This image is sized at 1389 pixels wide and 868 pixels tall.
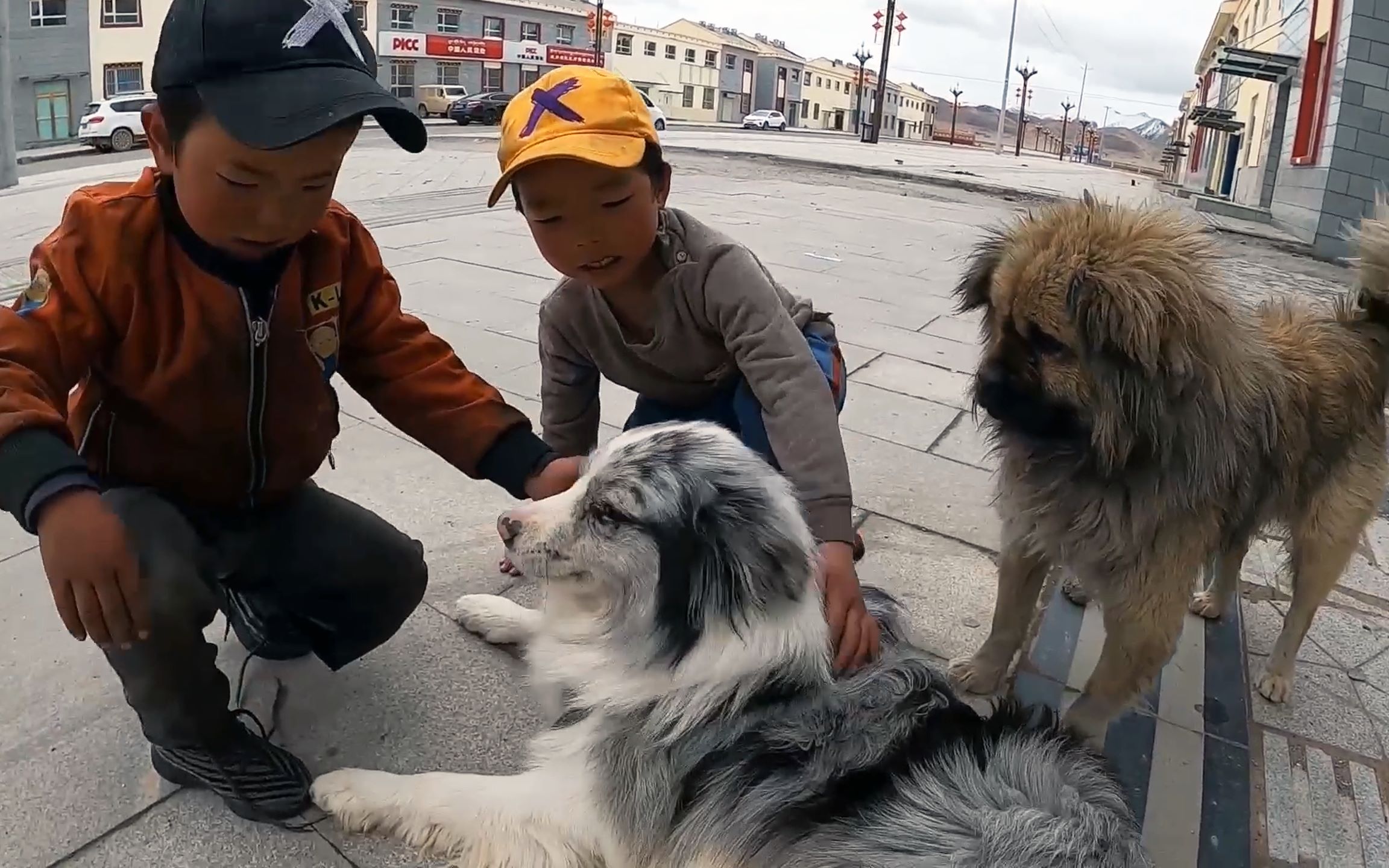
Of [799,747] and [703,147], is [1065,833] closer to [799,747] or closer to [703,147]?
[799,747]

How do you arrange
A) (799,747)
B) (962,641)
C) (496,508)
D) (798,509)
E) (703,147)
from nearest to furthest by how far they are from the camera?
(799,747) → (798,509) → (962,641) → (496,508) → (703,147)

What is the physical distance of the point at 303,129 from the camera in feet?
5.24

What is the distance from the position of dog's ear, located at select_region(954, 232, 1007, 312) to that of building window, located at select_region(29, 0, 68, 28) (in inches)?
1586

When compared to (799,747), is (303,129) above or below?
above

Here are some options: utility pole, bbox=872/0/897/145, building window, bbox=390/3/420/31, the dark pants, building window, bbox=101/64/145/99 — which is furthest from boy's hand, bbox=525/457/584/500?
building window, bbox=390/3/420/31

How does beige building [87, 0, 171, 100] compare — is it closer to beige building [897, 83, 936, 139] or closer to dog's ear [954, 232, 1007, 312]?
dog's ear [954, 232, 1007, 312]

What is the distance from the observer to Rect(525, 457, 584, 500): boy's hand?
225 cm

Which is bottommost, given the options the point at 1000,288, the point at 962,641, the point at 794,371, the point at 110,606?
the point at 962,641

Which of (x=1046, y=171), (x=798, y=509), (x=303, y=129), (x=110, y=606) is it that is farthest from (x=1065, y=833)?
(x=1046, y=171)

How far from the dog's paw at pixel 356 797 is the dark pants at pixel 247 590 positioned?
25 cm

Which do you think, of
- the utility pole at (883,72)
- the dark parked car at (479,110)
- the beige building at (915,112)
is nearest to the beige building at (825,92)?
the beige building at (915,112)

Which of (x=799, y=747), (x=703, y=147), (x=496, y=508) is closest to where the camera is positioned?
(x=799, y=747)

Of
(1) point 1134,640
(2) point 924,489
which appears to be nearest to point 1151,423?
(1) point 1134,640

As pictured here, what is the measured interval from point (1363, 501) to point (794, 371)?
1.69m
